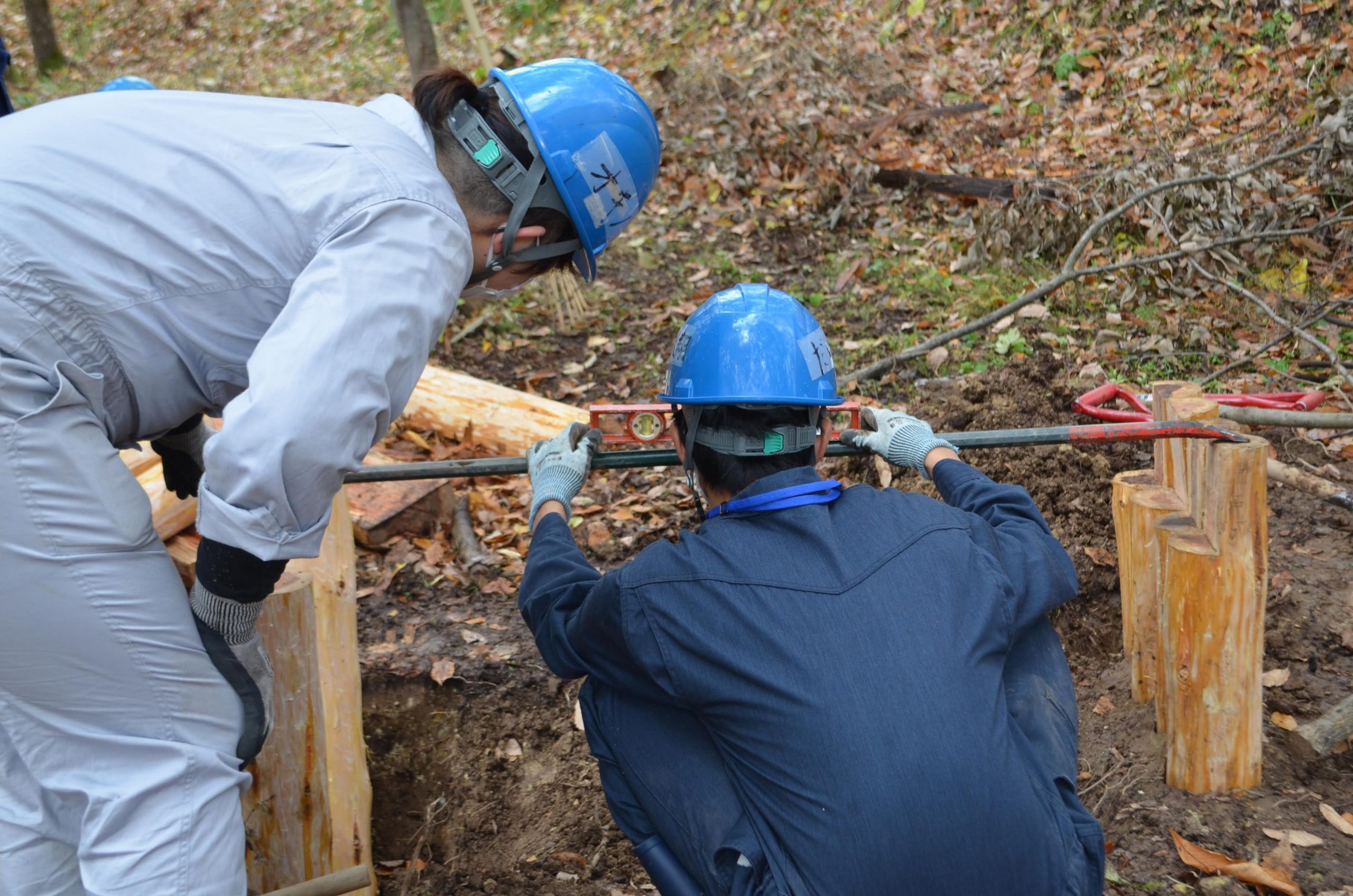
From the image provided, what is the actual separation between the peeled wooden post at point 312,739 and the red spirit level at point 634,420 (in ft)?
2.47

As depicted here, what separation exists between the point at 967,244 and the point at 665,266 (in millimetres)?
2015

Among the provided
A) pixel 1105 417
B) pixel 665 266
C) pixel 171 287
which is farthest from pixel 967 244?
pixel 171 287

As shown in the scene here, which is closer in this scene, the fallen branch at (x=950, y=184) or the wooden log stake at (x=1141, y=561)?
the wooden log stake at (x=1141, y=561)

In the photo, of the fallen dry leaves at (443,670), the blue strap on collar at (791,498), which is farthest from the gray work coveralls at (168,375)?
the fallen dry leaves at (443,670)


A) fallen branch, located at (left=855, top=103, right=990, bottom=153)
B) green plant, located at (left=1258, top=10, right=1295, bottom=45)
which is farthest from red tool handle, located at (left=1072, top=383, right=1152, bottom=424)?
green plant, located at (left=1258, top=10, right=1295, bottom=45)

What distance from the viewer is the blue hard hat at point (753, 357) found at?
2.15 meters

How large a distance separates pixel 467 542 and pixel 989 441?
2.38 meters

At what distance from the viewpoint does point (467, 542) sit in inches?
171

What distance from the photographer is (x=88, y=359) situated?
169cm

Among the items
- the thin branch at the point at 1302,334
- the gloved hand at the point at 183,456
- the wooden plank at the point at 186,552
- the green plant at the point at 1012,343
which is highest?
the gloved hand at the point at 183,456

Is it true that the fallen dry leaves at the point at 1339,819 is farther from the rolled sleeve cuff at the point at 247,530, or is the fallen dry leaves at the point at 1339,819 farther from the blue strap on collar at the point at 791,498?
the rolled sleeve cuff at the point at 247,530

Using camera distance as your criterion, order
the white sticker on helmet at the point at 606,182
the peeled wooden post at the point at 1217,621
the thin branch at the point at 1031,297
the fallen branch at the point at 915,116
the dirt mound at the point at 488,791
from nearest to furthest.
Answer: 1. the white sticker on helmet at the point at 606,182
2. the peeled wooden post at the point at 1217,621
3. the dirt mound at the point at 488,791
4. the thin branch at the point at 1031,297
5. the fallen branch at the point at 915,116

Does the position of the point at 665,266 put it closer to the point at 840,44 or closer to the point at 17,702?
the point at 840,44

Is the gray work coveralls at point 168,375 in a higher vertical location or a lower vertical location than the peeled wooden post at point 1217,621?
higher
